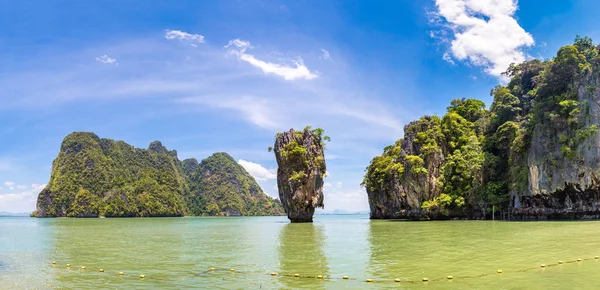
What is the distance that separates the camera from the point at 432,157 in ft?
167

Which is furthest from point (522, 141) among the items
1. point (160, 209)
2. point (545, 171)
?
point (160, 209)

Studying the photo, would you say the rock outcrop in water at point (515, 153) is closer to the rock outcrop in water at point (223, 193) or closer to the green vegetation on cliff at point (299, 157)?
→ the green vegetation on cliff at point (299, 157)

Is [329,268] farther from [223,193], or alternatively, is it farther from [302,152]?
[223,193]

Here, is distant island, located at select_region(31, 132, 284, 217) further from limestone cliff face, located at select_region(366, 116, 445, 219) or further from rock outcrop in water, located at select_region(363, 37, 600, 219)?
rock outcrop in water, located at select_region(363, 37, 600, 219)

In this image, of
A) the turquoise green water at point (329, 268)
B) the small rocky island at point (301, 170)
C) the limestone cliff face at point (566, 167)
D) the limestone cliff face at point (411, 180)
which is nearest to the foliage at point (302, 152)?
the small rocky island at point (301, 170)

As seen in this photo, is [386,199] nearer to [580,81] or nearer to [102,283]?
[580,81]

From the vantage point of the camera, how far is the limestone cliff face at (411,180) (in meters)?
50.7

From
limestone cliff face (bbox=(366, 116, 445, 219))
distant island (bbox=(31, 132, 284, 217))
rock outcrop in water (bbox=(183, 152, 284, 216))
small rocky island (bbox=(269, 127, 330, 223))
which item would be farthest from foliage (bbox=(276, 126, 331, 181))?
rock outcrop in water (bbox=(183, 152, 284, 216))

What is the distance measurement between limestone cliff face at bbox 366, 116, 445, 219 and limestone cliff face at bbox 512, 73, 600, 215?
1009 centimetres

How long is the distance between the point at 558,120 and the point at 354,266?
36148mm

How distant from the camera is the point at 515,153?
44.2 metres

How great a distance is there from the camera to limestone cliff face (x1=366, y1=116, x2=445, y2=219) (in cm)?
5069

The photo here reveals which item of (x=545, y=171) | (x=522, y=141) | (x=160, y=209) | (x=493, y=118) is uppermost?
(x=493, y=118)

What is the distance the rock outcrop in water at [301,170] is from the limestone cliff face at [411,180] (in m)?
11.0
